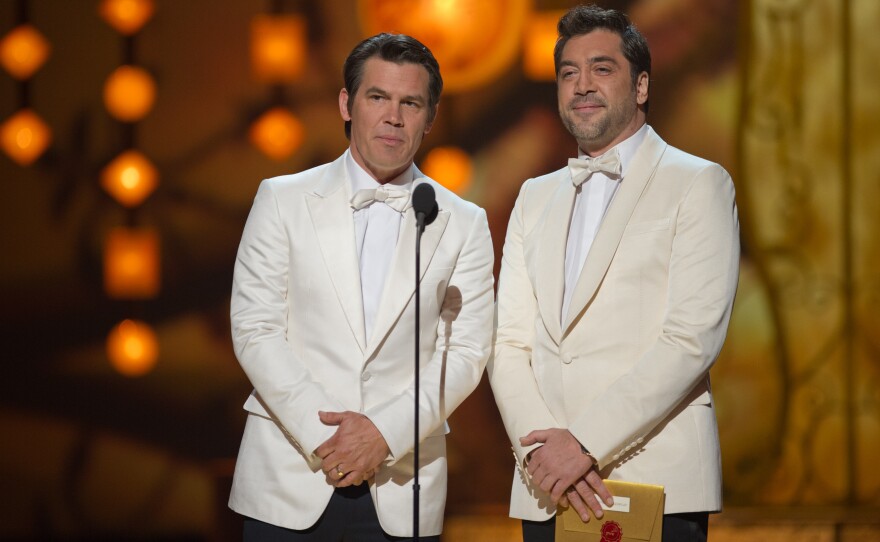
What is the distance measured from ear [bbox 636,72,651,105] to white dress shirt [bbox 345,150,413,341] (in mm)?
696

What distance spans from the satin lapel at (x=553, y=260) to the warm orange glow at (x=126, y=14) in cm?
270

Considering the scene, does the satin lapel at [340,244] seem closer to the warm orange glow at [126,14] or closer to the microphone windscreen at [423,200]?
the microphone windscreen at [423,200]

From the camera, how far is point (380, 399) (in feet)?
8.66

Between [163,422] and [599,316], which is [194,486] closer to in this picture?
[163,422]

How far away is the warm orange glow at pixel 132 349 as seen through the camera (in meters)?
4.72

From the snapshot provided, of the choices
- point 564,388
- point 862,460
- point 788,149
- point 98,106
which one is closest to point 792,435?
point 862,460

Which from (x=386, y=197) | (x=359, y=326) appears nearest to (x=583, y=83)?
(x=386, y=197)

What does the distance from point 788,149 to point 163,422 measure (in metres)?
3.19

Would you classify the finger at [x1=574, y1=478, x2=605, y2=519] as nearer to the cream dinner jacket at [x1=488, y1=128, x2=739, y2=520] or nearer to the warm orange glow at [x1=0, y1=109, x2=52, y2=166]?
the cream dinner jacket at [x1=488, y1=128, x2=739, y2=520]

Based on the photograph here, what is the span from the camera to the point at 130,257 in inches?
186

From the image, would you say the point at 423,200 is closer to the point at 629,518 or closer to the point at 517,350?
the point at 517,350

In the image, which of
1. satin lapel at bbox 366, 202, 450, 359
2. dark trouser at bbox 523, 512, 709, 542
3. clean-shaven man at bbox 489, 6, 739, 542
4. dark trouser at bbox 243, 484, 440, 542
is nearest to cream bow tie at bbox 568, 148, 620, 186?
clean-shaven man at bbox 489, 6, 739, 542

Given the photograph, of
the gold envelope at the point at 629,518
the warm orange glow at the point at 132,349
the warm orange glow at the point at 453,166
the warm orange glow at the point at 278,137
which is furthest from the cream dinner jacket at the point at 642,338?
the warm orange glow at the point at 132,349

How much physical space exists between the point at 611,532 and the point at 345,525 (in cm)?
66
